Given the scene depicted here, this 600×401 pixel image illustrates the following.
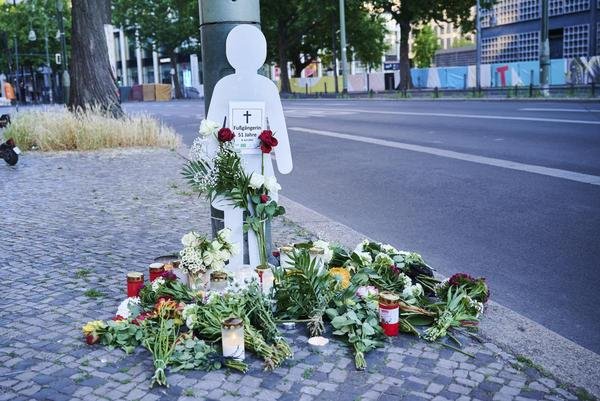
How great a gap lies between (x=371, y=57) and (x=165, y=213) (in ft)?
182

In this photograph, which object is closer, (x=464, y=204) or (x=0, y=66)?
(x=464, y=204)

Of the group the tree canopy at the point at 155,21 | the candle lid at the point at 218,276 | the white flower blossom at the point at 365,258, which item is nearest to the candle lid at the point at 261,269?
the candle lid at the point at 218,276

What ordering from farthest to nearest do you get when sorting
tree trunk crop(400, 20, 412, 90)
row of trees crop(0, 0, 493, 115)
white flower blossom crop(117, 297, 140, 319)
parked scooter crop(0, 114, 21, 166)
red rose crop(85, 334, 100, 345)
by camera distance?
1. tree trunk crop(400, 20, 412, 90)
2. row of trees crop(0, 0, 493, 115)
3. parked scooter crop(0, 114, 21, 166)
4. white flower blossom crop(117, 297, 140, 319)
5. red rose crop(85, 334, 100, 345)

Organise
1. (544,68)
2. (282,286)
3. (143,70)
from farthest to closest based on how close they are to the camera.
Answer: (143,70), (544,68), (282,286)

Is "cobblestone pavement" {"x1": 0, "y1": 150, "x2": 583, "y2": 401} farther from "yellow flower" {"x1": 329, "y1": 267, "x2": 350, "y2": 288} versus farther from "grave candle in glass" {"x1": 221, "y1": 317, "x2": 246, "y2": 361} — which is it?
"yellow flower" {"x1": 329, "y1": 267, "x2": 350, "y2": 288}

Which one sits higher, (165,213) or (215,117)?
(215,117)

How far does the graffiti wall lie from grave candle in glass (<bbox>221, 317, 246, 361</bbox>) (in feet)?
100.0

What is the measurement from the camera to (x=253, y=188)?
457 cm

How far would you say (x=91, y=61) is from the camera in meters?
17.1

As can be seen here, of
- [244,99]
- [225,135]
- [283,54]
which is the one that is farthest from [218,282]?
[283,54]

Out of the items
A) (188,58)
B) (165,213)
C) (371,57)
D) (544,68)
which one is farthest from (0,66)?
(165,213)

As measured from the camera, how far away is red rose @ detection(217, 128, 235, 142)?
4.46 metres

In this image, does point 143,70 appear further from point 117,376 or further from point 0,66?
point 117,376

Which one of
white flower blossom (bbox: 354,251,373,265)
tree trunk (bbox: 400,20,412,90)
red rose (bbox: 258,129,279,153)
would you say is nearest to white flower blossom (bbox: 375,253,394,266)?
white flower blossom (bbox: 354,251,373,265)
